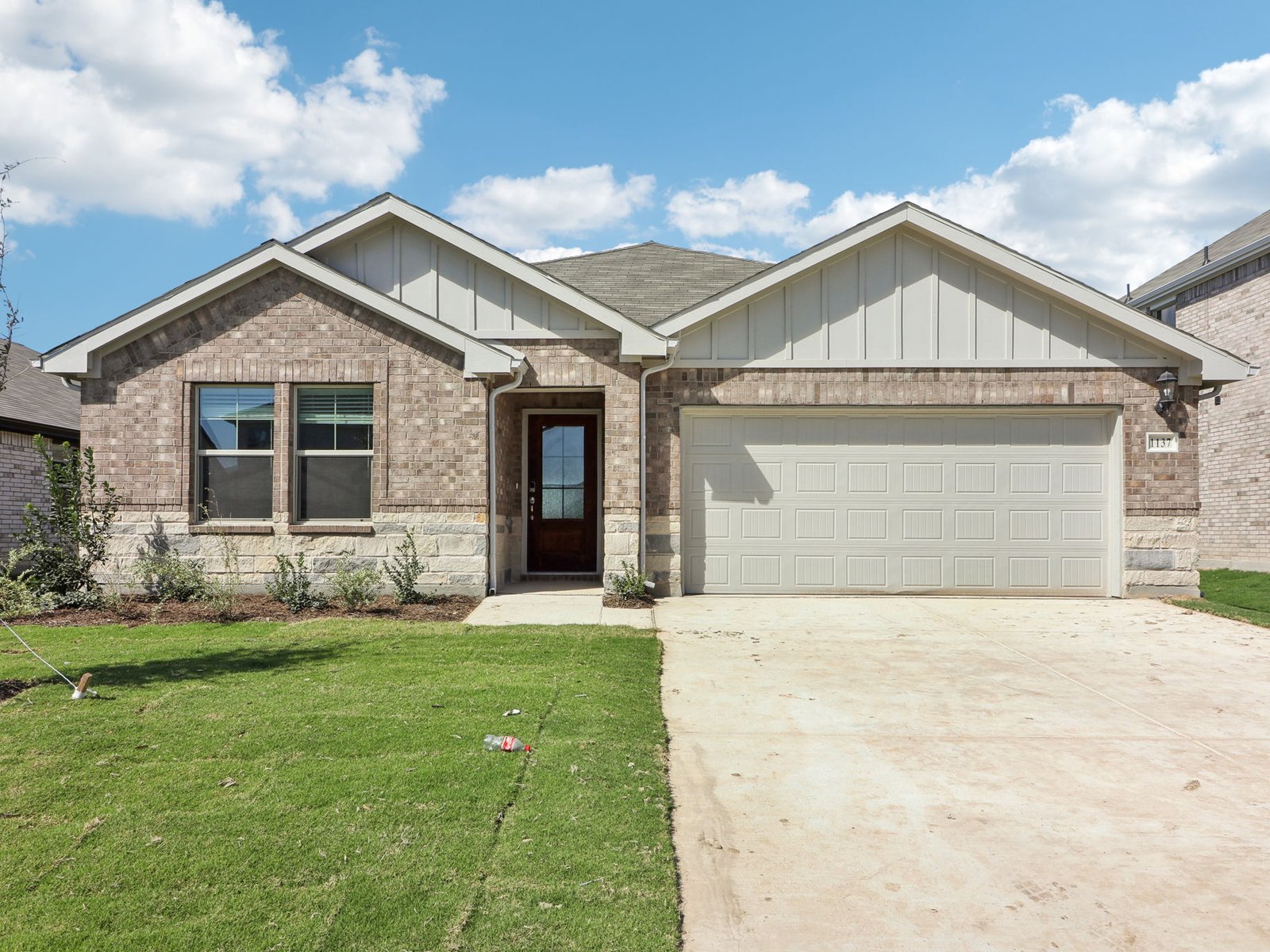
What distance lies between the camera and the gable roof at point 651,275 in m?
12.7

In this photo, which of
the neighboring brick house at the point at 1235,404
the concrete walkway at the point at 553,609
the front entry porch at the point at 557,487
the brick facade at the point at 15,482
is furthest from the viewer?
the neighboring brick house at the point at 1235,404

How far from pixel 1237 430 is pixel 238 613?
61.4 ft

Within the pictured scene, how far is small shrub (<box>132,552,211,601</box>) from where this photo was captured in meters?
9.80

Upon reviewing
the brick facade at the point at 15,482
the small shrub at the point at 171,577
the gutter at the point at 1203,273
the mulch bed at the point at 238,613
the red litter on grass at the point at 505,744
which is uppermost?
the gutter at the point at 1203,273

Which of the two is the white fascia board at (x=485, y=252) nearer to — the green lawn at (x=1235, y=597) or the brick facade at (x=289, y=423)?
the brick facade at (x=289, y=423)

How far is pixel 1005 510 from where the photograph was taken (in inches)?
435

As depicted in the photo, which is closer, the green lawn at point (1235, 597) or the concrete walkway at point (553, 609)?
the concrete walkway at point (553, 609)

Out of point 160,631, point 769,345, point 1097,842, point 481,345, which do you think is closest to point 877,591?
point 769,345

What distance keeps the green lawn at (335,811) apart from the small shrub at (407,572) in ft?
11.0

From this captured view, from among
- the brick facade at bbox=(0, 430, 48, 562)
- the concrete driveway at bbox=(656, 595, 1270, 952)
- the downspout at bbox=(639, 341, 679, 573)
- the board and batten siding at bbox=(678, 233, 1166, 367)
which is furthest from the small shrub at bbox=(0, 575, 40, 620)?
the board and batten siding at bbox=(678, 233, 1166, 367)

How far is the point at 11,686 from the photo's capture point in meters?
5.86

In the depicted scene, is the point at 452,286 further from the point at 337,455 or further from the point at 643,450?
the point at 643,450

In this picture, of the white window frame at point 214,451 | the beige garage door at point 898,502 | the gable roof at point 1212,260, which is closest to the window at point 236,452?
the white window frame at point 214,451

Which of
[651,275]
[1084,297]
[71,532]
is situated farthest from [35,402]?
[1084,297]
